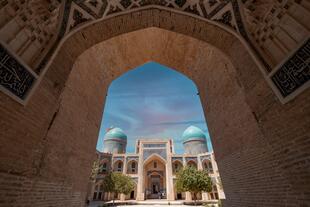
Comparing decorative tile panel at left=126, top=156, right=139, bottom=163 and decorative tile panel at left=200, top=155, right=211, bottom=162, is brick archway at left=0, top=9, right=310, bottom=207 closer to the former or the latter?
decorative tile panel at left=200, top=155, right=211, bottom=162

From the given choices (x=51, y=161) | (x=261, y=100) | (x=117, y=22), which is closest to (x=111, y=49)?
(x=117, y=22)

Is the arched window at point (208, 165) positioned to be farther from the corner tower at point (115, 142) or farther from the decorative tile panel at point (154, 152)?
the corner tower at point (115, 142)

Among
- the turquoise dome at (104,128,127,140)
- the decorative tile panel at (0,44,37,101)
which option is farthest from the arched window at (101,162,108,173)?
the decorative tile panel at (0,44,37,101)

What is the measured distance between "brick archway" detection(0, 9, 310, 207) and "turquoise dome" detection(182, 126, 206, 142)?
2049 cm

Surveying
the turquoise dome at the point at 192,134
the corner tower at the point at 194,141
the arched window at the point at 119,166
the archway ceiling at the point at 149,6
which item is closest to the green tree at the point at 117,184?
the arched window at the point at 119,166

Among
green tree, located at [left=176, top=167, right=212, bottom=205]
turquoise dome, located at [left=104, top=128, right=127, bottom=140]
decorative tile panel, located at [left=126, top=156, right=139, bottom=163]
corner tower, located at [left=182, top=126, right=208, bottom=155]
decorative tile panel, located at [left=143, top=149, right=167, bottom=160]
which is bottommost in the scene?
green tree, located at [left=176, top=167, right=212, bottom=205]

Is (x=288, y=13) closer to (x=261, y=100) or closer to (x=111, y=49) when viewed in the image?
(x=261, y=100)

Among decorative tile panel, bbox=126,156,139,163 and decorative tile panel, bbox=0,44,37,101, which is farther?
decorative tile panel, bbox=126,156,139,163

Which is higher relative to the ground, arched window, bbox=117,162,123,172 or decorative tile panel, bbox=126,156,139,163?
decorative tile panel, bbox=126,156,139,163

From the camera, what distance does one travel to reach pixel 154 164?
24.1 metres

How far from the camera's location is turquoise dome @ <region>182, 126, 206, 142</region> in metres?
25.5

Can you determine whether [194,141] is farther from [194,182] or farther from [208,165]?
[194,182]

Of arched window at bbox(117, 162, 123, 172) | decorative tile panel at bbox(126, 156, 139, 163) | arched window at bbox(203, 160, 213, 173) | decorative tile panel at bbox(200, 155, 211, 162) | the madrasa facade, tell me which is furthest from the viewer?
arched window at bbox(117, 162, 123, 172)

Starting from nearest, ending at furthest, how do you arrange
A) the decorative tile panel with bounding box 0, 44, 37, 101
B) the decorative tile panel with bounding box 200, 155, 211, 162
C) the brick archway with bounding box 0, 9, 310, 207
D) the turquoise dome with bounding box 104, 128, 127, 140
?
the decorative tile panel with bounding box 0, 44, 37, 101 → the brick archway with bounding box 0, 9, 310, 207 → the decorative tile panel with bounding box 200, 155, 211, 162 → the turquoise dome with bounding box 104, 128, 127, 140
